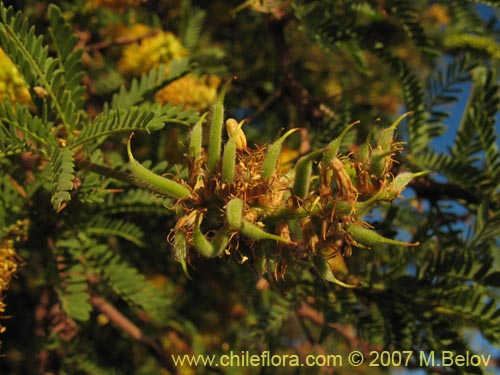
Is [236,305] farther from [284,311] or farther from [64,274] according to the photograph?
[64,274]

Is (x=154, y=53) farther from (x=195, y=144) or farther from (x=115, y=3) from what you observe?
(x=195, y=144)

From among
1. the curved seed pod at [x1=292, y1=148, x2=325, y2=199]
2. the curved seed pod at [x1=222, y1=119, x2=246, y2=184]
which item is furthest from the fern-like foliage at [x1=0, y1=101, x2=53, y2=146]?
the curved seed pod at [x1=292, y1=148, x2=325, y2=199]

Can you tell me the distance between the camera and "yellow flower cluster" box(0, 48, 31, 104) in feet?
5.49

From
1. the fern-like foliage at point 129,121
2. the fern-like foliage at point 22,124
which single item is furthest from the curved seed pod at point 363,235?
the fern-like foliage at point 22,124

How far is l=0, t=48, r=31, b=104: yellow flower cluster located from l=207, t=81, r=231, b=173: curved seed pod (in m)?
0.93

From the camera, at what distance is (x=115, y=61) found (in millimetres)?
3195

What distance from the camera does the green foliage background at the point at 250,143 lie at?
145cm

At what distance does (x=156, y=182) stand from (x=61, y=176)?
0.27 meters

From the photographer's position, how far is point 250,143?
2.39 metres

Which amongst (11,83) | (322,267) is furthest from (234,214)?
(11,83)

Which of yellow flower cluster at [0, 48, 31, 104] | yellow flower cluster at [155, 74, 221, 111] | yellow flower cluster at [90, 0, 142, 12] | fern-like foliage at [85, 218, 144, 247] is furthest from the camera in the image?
yellow flower cluster at [90, 0, 142, 12]

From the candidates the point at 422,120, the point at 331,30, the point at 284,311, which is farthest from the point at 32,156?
the point at 422,120

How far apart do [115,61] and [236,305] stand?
1849 millimetres

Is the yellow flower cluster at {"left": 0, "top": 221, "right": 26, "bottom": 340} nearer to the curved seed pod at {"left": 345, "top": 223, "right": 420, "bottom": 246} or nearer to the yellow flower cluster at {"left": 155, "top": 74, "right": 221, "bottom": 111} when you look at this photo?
the yellow flower cluster at {"left": 155, "top": 74, "right": 221, "bottom": 111}
